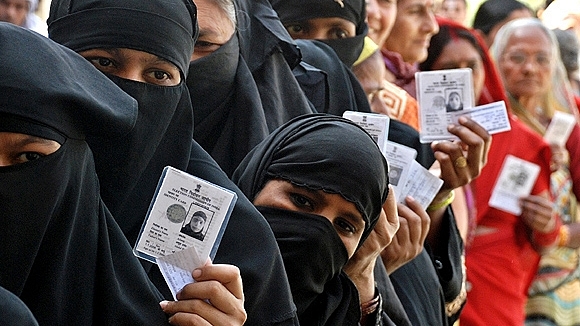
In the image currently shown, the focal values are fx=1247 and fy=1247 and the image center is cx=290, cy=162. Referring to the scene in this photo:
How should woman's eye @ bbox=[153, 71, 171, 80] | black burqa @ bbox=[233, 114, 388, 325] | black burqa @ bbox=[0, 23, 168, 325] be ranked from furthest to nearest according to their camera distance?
1. black burqa @ bbox=[233, 114, 388, 325]
2. woman's eye @ bbox=[153, 71, 171, 80]
3. black burqa @ bbox=[0, 23, 168, 325]

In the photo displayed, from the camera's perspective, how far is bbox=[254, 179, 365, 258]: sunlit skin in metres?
2.95

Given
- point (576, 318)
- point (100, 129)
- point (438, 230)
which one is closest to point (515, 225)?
point (576, 318)

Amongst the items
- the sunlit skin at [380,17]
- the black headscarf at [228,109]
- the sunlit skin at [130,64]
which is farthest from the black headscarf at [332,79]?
the sunlit skin at [130,64]

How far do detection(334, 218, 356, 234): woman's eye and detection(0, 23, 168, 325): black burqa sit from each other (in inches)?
29.0

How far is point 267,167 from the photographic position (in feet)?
9.96

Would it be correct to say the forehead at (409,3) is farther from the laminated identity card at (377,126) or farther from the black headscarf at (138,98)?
the black headscarf at (138,98)

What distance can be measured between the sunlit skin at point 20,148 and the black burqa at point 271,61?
63.7 inches

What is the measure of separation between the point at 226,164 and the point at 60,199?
1.33 metres

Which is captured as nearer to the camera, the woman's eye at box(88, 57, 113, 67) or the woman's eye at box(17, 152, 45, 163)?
the woman's eye at box(17, 152, 45, 163)

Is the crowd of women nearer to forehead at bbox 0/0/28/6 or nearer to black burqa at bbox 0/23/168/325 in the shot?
black burqa at bbox 0/23/168/325

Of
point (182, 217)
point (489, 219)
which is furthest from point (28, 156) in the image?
point (489, 219)

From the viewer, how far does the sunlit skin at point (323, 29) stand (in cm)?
434

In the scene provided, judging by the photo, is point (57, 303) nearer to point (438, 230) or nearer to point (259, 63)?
point (259, 63)

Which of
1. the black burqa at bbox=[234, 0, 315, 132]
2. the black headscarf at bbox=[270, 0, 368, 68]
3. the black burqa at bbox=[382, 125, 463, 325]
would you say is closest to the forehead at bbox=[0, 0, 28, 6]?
the black headscarf at bbox=[270, 0, 368, 68]
